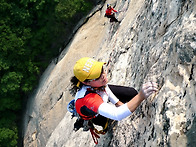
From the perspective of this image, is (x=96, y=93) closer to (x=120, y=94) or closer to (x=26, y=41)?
(x=120, y=94)

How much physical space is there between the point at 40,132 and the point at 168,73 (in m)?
10.8

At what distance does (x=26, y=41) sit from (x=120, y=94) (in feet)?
37.9

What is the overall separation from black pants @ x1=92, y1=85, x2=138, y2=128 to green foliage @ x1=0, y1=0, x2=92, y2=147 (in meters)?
9.56

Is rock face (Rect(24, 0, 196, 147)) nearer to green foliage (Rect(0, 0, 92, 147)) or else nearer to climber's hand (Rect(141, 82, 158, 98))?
climber's hand (Rect(141, 82, 158, 98))

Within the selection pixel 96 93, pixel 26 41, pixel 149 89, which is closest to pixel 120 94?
pixel 96 93

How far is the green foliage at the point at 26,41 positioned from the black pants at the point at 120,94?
956cm

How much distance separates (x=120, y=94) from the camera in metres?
4.00

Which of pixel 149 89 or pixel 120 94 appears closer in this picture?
pixel 149 89

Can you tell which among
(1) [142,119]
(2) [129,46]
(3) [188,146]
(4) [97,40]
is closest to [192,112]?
(3) [188,146]

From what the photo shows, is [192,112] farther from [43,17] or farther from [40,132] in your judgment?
[43,17]

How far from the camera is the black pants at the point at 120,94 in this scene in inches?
151

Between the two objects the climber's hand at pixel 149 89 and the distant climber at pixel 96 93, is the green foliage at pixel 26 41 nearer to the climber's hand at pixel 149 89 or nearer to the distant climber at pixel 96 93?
the distant climber at pixel 96 93

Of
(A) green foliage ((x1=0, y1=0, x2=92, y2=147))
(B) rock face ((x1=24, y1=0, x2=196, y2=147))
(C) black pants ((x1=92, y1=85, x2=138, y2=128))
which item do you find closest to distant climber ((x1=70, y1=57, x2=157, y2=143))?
(B) rock face ((x1=24, y1=0, x2=196, y2=147))

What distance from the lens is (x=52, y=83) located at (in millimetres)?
12648
